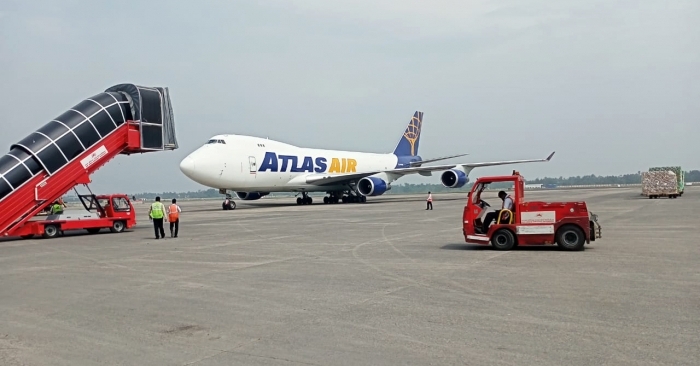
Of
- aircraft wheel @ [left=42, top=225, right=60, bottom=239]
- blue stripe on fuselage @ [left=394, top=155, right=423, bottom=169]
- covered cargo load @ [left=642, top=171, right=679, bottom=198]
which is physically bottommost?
aircraft wheel @ [left=42, top=225, right=60, bottom=239]

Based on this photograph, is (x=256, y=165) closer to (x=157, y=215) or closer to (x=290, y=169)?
(x=290, y=169)

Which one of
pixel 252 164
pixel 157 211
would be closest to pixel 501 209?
pixel 157 211

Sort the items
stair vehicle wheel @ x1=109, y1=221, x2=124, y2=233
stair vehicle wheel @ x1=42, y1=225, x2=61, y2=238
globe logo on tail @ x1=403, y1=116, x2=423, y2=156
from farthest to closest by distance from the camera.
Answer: globe logo on tail @ x1=403, y1=116, x2=423, y2=156
stair vehicle wheel @ x1=109, y1=221, x2=124, y2=233
stair vehicle wheel @ x1=42, y1=225, x2=61, y2=238

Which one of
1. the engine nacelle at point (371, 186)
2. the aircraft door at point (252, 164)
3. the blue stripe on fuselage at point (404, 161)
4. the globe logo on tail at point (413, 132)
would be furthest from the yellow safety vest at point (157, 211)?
the globe logo on tail at point (413, 132)

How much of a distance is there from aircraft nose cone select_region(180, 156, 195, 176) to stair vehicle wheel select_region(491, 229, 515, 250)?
2222cm

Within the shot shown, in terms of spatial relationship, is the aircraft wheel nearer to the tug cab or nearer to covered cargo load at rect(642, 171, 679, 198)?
the tug cab

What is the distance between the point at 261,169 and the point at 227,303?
28.1 m

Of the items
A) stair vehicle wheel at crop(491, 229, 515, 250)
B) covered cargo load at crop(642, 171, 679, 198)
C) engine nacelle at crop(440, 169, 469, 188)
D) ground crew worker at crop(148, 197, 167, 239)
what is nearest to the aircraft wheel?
ground crew worker at crop(148, 197, 167, 239)

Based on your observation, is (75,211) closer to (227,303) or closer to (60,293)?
(60,293)

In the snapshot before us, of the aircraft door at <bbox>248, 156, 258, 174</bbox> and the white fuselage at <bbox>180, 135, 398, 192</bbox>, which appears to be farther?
the aircraft door at <bbox>248, 156, 258, 174</bbox>

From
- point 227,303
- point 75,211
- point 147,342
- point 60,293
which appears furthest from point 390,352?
point 75,211

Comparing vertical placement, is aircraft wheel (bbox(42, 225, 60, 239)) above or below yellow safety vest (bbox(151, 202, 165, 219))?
below

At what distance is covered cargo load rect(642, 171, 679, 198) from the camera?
3900 centimetres

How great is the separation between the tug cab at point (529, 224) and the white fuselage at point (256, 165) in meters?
21.6
